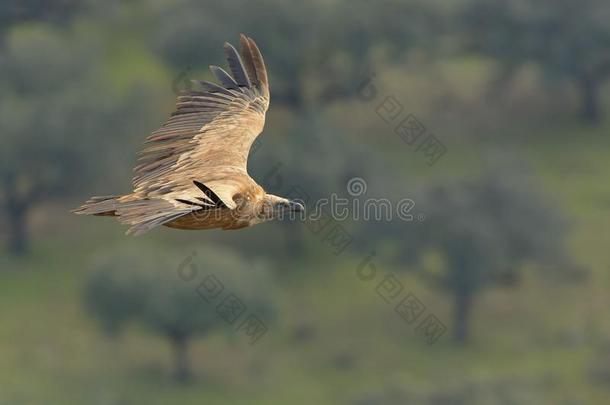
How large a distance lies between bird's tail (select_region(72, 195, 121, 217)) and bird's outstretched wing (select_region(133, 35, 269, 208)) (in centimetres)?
46

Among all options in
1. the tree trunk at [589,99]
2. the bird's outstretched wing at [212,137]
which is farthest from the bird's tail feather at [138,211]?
the tree trunk at [589,99]

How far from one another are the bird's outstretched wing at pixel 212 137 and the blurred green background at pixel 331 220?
36.9m

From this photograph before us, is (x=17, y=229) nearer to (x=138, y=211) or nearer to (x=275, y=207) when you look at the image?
(x=275, y=207)

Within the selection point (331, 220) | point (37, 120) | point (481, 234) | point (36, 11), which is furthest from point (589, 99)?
point (36, 11)

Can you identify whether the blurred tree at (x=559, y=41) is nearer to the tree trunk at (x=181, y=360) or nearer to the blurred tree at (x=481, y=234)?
the blurred tree at (x=481, y=234)

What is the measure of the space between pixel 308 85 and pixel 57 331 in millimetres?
24053

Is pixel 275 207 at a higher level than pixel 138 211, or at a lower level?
higher

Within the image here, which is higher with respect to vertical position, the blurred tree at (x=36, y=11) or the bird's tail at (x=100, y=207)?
the bird's tail at (x=100, y=207)

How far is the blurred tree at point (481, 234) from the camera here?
6838 centimetres

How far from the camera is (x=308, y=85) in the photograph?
8544cm

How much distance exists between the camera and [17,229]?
→ 73812 millimetres

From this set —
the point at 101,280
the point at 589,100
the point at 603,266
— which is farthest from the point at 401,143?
the point at 101,280

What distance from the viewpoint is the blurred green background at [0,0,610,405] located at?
6431 cm

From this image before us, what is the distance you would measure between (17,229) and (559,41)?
1218 inches
